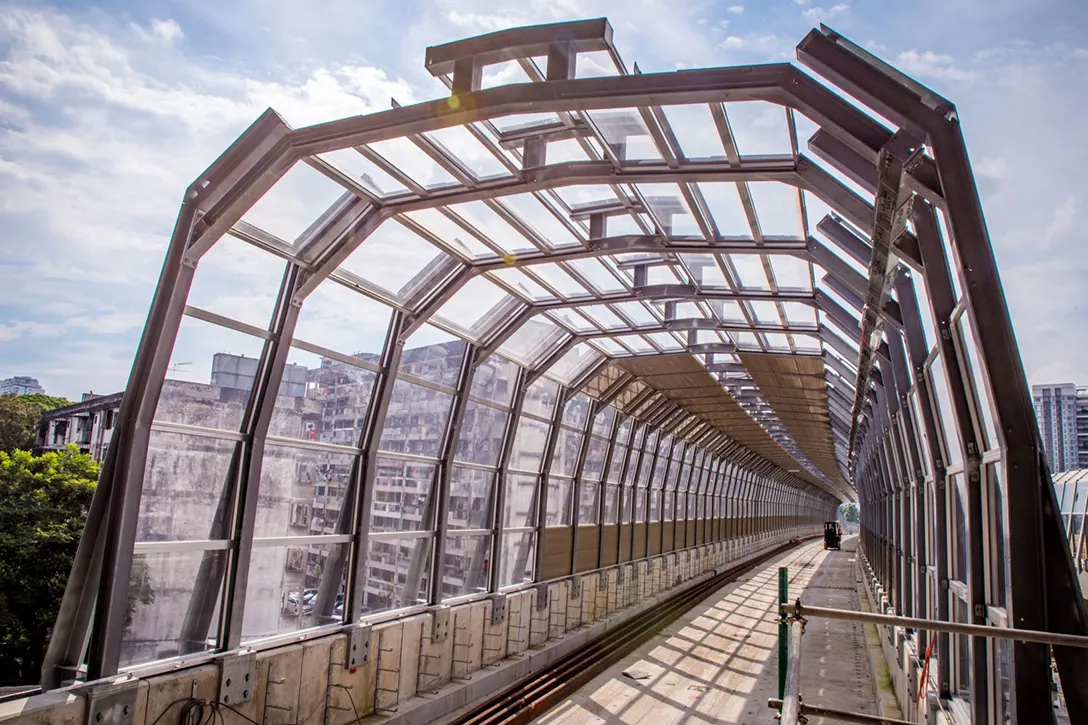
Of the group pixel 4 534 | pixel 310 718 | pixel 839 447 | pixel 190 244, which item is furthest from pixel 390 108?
pixel 839 447

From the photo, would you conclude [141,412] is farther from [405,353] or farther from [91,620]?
[405,353]

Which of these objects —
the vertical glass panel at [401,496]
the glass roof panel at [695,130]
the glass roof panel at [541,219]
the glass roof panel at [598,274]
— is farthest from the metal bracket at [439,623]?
the glass roof panel at [695,130]

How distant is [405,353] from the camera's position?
12.2 m

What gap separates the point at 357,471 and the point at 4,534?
14.8 m

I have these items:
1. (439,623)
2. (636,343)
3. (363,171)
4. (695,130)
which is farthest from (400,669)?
(695,130)

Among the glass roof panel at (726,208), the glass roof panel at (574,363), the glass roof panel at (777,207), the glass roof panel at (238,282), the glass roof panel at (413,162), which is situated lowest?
the glass roof panel at (238,282)

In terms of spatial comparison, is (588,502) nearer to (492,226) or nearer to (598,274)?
(598,274)

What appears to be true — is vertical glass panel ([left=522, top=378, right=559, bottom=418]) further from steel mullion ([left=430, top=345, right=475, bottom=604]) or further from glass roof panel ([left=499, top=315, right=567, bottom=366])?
steel mullion ([left=430, top=345, right=475, bottom=604])

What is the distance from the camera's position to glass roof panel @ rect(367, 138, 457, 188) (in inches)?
300

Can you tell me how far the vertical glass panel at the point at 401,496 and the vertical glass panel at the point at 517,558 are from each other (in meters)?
3.17

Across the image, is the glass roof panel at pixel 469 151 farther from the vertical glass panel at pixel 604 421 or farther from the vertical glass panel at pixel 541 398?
the vertical glass panel at pixel 604 421

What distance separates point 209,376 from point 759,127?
22.0ft

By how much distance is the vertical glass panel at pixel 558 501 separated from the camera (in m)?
18.0

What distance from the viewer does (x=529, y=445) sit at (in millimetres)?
16547
